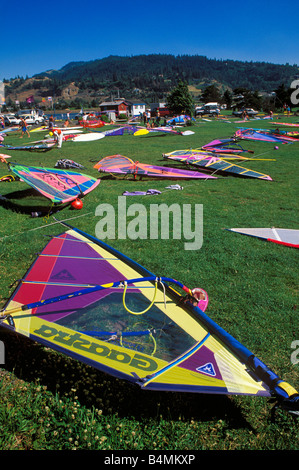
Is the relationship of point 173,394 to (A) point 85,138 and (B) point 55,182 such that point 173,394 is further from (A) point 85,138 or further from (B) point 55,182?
(A) point 85,138

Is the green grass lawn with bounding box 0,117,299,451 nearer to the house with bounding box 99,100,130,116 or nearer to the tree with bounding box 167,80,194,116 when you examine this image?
the tree with bounding box 167,80,194,116

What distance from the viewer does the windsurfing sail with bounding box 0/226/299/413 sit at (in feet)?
10.2

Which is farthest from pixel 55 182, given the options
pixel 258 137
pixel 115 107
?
pixel 115 107

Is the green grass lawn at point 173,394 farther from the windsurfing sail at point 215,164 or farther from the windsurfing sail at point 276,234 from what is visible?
A: the windsurfing sail at point 215,164

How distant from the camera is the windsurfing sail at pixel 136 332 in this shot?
3.11 meters

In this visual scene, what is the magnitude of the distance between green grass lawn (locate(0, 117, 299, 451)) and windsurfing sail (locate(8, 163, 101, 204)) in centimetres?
62

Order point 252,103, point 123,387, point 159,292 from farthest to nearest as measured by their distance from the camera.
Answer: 1. point 252,103
2. point 159,292
3. point 123,387

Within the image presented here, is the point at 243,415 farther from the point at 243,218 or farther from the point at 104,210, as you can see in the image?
the point at 104,210

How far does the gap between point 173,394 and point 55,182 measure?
7.66m

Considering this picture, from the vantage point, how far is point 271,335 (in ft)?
14.7

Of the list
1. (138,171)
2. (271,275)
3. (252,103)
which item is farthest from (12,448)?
(252,103)

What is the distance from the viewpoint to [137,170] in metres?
13.3

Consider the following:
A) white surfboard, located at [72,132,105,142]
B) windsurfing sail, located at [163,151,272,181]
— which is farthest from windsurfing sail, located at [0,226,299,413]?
white surfboard, located at [72,132,105,142]
